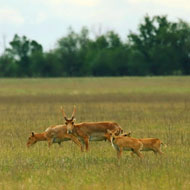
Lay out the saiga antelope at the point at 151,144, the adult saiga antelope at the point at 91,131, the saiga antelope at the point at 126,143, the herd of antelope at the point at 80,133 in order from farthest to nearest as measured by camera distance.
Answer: the adult saiga antelope at the point at 91,131 < the herd of antelope at the point at 80,133 < the saiga antelope at the point at 151,144 < the saiga antelope at the point at 126,143

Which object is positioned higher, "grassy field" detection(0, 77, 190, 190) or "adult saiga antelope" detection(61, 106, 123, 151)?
"adult saiga antelope" detection(61, 106, 123, 151)

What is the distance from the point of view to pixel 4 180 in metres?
13.0

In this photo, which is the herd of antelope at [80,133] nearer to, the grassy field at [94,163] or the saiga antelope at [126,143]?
the grassy field at [94,163]

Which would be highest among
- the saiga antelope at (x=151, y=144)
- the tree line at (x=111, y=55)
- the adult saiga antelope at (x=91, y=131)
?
the tree line at (x=111, y=55)

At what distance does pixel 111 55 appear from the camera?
303ft

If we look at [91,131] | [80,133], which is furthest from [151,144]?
[80,133]

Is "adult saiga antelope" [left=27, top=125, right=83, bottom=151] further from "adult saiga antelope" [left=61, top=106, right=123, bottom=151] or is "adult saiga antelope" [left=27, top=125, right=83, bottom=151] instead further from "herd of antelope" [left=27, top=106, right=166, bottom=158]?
"adult saiga antelope" [left=61, top=106, right=123, bottom=151]

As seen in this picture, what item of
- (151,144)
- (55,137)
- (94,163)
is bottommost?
(94,163)

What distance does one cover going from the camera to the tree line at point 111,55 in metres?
86.6

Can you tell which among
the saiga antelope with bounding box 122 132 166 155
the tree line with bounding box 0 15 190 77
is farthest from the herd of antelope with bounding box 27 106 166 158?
the tree line with bounding box 0 15 190 77

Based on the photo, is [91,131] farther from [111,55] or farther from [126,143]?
[111,55]

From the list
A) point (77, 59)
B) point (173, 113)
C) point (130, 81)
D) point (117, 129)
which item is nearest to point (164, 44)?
point (77, 59)

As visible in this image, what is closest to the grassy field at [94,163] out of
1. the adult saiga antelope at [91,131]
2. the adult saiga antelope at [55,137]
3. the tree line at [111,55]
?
the adult saiga antelope at [55,137]

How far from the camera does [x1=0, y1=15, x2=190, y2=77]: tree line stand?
86.6 m
